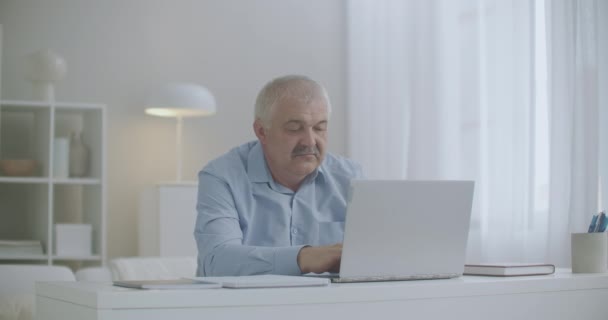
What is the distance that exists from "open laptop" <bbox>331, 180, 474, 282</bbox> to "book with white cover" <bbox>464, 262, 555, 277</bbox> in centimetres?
13

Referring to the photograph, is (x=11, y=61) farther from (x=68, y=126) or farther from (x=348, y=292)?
(x=348, y=292)

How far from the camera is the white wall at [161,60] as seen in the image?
502cm

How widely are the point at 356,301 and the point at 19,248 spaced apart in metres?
3.35

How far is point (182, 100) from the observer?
4.66 meters

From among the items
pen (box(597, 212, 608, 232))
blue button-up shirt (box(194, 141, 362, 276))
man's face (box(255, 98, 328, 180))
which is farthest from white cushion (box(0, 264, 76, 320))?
pen (box(597, 212, 608, 232))

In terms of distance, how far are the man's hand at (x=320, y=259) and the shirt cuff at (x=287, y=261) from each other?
1cm

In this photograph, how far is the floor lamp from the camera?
4676mm

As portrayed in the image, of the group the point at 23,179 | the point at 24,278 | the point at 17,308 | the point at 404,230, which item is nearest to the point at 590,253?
the point at 404,230

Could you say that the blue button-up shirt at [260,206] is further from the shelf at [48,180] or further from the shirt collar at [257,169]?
the shelf at [48,180]

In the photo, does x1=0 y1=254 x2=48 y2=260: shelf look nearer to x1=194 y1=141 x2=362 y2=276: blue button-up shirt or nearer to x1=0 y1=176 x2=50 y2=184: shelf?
x1=0 y1=176 x2=50 y2=184: shelf

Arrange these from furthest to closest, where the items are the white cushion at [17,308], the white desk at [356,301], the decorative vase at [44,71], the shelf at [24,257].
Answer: the decorative vase at [44,71], the shelf at [24,257], the white cushion at [17,308], the white desk at [356,301]

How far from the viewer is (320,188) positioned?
2.34 m

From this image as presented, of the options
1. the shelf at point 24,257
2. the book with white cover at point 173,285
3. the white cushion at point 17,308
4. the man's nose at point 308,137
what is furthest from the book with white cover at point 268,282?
the shelf at point 24,257

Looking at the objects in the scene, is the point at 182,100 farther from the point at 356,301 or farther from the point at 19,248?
the point at 356,301
